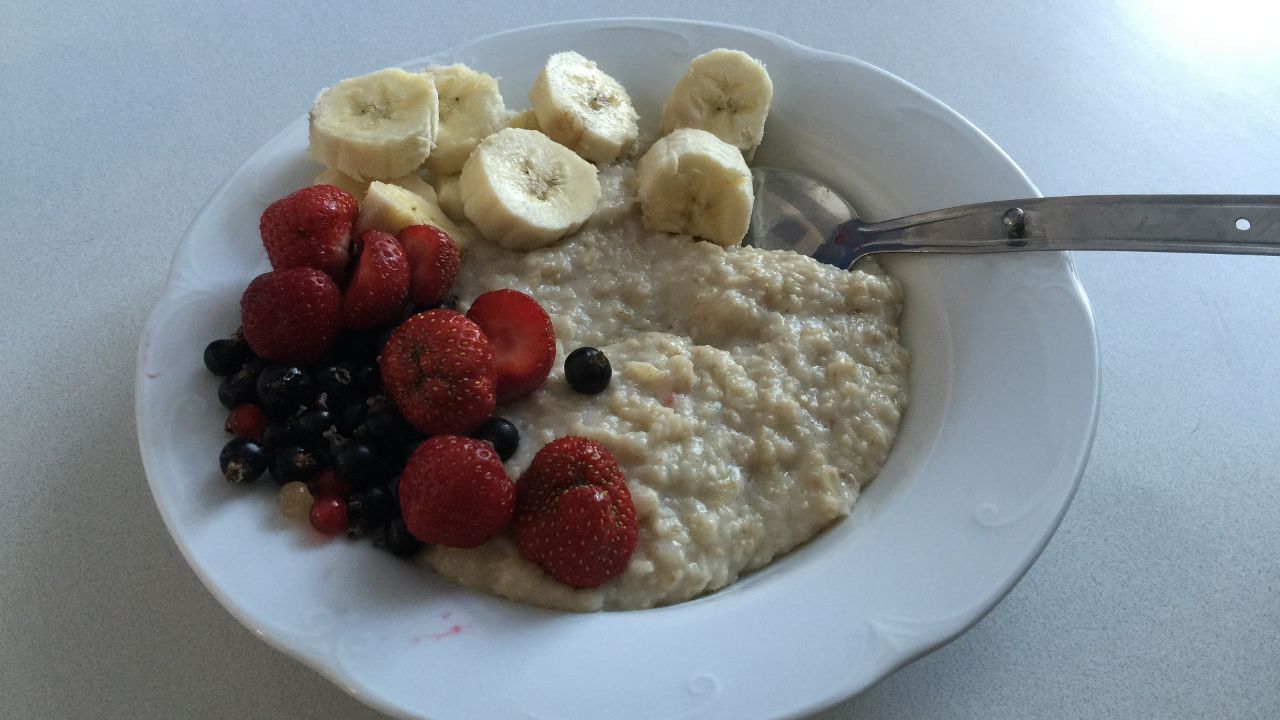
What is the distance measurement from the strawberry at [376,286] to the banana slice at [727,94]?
0.88 meters

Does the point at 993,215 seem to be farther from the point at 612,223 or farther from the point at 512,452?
the point at 512,452

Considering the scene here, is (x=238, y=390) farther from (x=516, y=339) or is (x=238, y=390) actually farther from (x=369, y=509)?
(x=516, y=339)

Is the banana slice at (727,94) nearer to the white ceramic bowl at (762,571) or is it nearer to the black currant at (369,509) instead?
the white ceramic bowl at (762,571)

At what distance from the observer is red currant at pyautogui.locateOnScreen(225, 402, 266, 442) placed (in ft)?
5.50

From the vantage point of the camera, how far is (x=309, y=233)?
182cm

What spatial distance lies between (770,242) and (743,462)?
0.71m

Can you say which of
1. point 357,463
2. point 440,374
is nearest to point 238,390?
point 357,463

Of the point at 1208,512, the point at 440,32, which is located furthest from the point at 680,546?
the point at 440,32

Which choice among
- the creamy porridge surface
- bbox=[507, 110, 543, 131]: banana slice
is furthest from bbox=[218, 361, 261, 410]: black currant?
bbox=[507, 110, 543, 131]: banana slice

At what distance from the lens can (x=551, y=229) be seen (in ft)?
6.69

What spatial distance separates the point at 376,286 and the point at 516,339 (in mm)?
295

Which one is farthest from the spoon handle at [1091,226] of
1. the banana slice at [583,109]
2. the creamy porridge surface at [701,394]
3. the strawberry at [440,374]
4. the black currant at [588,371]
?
the strawberry at [440,374]

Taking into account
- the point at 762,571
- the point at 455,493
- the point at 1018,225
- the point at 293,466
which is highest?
the point at 1018,225

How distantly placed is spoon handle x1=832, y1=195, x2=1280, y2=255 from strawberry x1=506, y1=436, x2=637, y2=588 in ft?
3.15
